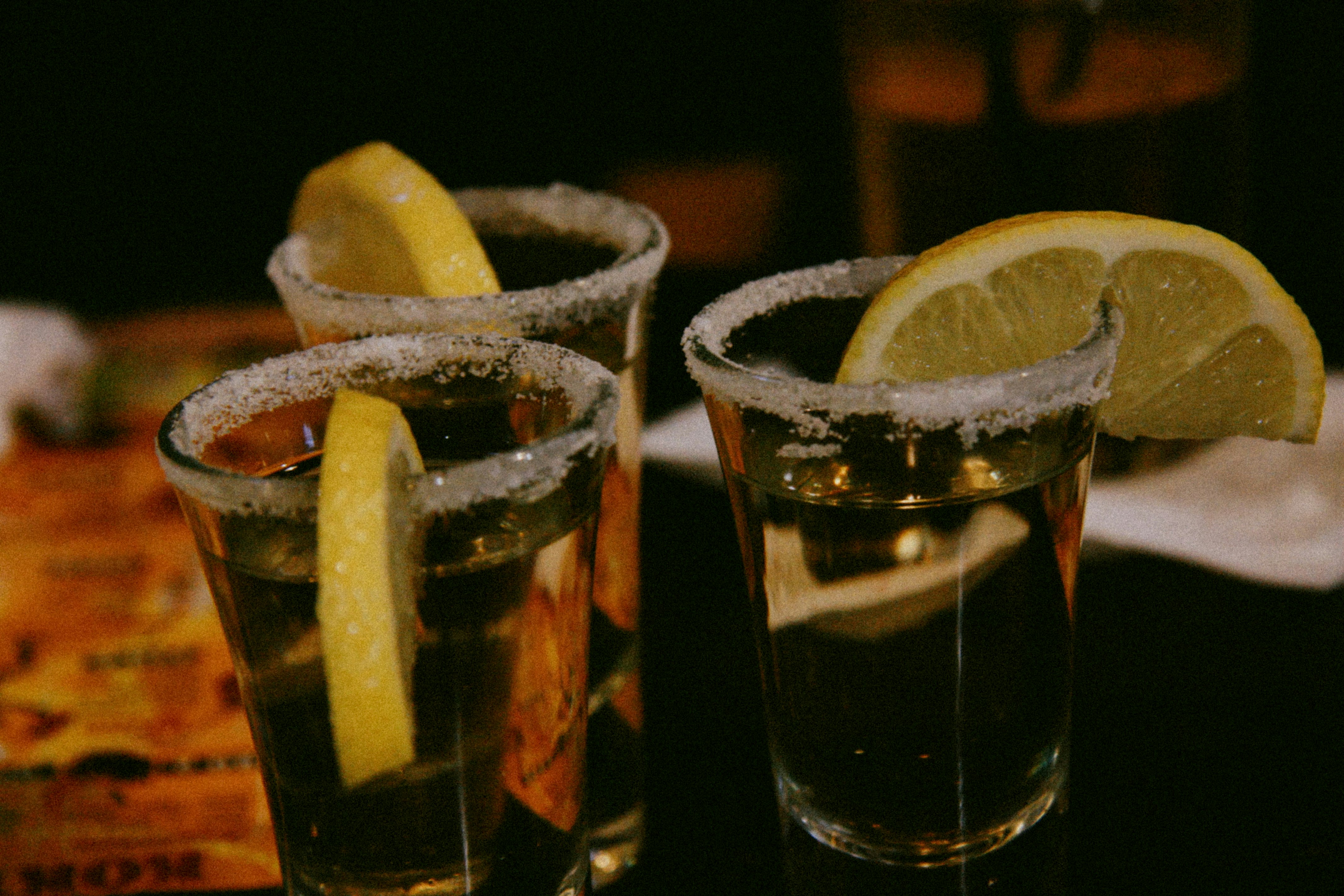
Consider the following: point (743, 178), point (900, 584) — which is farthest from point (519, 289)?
point (743, 178)

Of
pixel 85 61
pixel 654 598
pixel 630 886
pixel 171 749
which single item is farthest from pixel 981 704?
pixel 85 61

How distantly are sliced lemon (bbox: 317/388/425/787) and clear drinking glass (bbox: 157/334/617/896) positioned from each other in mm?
11

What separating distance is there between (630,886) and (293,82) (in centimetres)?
223

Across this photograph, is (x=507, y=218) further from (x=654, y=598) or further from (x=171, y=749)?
(x=171, y=749)

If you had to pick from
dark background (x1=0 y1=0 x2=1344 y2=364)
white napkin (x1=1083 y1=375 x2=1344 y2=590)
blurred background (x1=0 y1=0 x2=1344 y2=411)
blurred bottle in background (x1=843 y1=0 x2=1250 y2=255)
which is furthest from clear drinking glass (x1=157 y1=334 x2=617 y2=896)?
dark background (x1=0 y1=0 x2=1344 y2=364)

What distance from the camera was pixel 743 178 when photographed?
2.45 meters

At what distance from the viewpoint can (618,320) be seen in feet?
2.14

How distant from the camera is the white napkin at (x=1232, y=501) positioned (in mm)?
828

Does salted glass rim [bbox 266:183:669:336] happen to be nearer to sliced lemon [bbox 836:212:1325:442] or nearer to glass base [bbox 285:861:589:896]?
sliced lemon [bbox 836:212:1325:442]

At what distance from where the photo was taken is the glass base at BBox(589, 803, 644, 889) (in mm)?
611

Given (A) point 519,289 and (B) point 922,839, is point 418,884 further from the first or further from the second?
(A) point 519,289

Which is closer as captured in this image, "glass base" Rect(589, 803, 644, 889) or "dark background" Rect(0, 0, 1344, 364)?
"glass base" Rect(589, 803, 644, 889)

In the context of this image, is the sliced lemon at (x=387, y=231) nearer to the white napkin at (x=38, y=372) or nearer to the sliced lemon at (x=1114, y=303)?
the sliced lemon at (x=1114, y=303)

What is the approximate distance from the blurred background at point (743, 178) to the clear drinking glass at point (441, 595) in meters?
0.14
